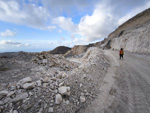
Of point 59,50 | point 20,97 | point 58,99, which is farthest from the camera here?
point 59,50

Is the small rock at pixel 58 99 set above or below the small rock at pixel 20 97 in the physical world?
below

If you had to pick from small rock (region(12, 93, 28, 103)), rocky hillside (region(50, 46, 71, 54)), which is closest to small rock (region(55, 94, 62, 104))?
small rock (region(12, 93, 28, 103))

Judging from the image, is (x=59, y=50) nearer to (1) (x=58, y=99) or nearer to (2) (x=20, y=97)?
(2) (x=20, y=97)

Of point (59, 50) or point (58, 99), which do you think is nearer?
point (58, 99)

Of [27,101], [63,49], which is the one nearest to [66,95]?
[27,101]

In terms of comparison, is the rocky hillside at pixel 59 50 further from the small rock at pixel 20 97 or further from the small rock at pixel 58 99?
the small rock at pixel 58 99

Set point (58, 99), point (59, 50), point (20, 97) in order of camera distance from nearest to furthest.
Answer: point (20, 97)
point (58, 99)
point (59, 50)

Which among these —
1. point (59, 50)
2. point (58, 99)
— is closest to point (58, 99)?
point (58, 99)

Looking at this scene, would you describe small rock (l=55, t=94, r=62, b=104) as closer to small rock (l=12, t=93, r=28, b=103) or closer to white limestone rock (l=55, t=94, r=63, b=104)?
white limestone rock (l=55, t=94, r=63, b=104)

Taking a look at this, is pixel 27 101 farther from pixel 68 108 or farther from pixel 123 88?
pixel 123 88

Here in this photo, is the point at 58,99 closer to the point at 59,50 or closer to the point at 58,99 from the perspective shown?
the point at 58,99

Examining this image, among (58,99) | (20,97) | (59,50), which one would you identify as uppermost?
(59,50)

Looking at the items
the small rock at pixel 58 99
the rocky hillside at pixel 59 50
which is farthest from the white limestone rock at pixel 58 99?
the rocky hillside at pixel 59 50

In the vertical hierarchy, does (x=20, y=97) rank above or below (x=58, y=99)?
above
